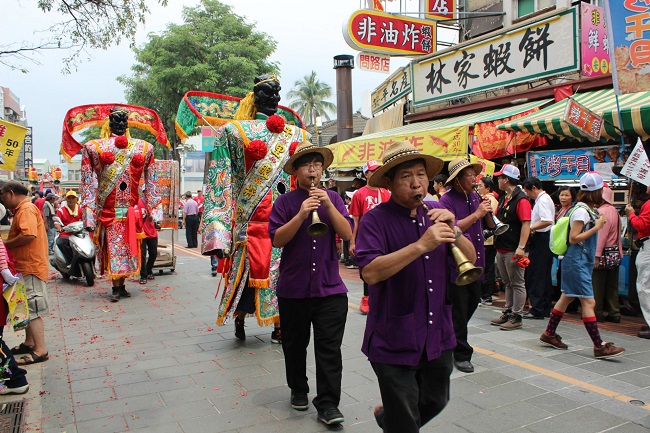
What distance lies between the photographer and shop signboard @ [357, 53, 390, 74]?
13828 mm

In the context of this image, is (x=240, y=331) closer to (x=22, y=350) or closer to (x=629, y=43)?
(x=22, y=350)

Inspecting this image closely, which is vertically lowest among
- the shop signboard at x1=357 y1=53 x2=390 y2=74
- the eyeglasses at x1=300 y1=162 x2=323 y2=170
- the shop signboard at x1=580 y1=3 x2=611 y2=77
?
the eyeglasses at x1=300 y1=162 x2=323 y2=170

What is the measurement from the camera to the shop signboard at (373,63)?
45.4ft

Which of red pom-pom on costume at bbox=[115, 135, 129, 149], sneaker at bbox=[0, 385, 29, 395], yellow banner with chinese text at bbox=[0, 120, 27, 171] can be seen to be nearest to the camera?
sneaker at bbox=[0, 385, 29, 395]

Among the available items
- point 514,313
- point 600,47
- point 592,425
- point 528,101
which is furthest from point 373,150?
point 592,425

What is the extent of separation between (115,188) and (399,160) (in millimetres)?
6245

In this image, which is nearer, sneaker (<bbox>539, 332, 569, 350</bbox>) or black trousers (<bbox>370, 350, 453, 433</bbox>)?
black trousers (<bbox>370, 350, 453, 433</bbox>)

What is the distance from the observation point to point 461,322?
179 inches

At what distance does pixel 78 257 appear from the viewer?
9.21 m

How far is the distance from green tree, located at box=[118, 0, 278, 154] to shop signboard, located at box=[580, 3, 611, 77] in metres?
18.2

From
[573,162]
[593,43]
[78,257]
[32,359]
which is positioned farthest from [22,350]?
[593,43]

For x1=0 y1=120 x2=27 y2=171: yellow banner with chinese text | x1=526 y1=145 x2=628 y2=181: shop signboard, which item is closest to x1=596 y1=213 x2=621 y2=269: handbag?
x1=526 y1=145 x2=628 y2=181: shop signboard

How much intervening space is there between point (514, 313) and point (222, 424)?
3.80m

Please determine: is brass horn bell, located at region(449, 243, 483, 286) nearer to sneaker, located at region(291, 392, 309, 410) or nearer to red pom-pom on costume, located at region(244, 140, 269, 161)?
sneaker, located at region(291, 392, 309, 410)
